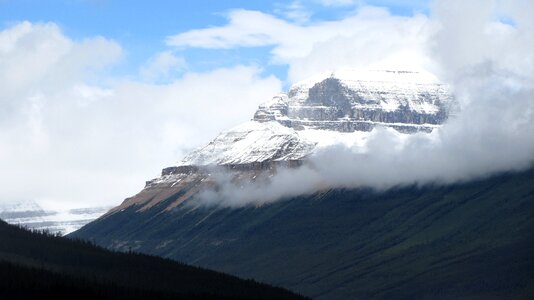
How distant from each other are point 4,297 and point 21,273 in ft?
39.6

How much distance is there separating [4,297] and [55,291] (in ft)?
26.2

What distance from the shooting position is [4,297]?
616 ft

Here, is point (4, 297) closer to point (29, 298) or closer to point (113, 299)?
A: point (29, 298)

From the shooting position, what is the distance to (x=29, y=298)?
188375mm

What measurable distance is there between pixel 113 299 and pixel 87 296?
408 cm

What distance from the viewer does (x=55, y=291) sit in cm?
19325

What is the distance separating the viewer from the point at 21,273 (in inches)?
7859

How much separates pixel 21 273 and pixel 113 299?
44.1 feet

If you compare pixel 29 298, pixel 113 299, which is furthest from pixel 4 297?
pixel 113 299

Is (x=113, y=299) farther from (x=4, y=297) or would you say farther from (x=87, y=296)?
(x=4, y=297)

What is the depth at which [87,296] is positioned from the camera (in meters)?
195

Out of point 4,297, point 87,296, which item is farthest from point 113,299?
point 4,297

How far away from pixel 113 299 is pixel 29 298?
44.9 ft
